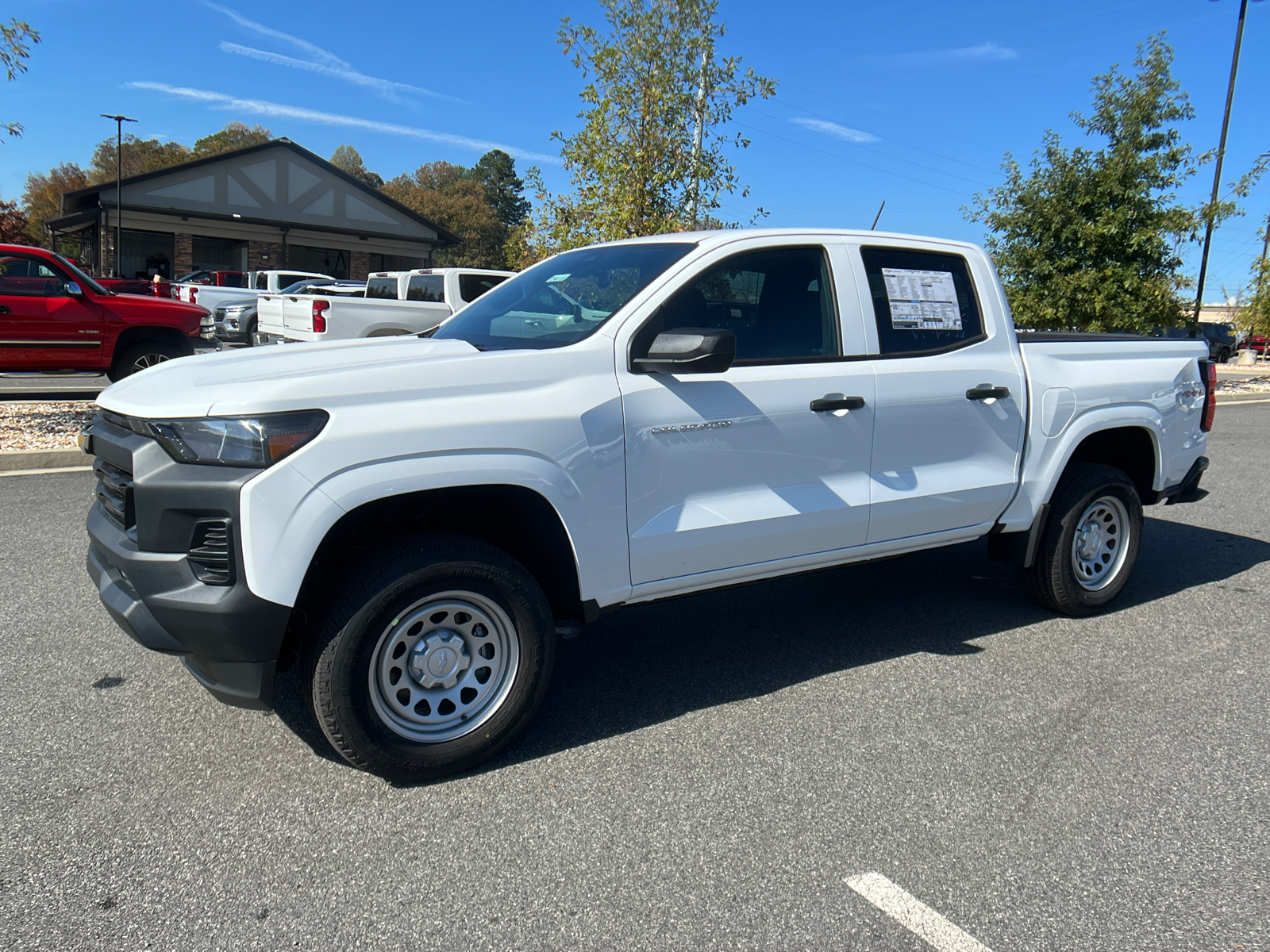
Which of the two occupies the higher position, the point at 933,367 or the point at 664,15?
the point at 664,15

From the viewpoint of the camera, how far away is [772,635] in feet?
15.5

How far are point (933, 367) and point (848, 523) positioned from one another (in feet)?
2.83

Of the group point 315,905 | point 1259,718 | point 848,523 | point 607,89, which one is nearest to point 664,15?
point 607,89

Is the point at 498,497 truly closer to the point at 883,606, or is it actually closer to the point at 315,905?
the point at 315,905

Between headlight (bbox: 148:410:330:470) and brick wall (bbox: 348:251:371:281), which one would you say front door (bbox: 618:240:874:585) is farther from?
brick wall (bbox: 348:251:371:281)

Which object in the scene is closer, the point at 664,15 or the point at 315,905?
the point at 315,905

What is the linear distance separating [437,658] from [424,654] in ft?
0.16

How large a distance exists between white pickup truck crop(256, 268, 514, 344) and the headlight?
30.3 feet

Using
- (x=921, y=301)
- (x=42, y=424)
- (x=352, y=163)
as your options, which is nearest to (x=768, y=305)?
(x=921, y=301)

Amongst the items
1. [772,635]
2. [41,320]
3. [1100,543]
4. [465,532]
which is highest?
[41,320]

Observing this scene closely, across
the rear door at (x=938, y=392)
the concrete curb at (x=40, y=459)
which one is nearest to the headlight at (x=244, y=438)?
the rear door at (x=938, y=392)

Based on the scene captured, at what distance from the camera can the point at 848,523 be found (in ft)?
13.3

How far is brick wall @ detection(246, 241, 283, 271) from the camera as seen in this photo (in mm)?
41688

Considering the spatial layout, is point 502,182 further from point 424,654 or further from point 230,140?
point 424,654
